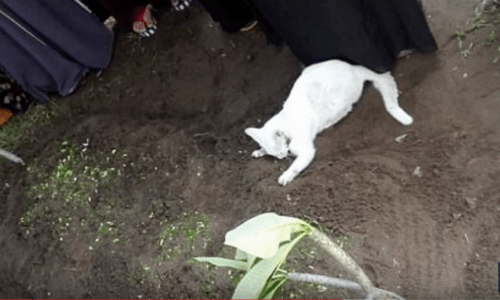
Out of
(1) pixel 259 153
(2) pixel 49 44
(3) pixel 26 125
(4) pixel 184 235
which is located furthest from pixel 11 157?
(1) pixel 259 153

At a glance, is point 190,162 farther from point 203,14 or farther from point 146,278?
point 203,14

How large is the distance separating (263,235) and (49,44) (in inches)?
95.0

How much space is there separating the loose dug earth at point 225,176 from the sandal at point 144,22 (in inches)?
2.4

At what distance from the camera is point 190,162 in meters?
2.02

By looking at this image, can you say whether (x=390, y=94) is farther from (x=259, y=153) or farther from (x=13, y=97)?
(x=13, y=97)

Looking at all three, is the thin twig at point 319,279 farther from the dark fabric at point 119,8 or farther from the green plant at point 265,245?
the dark fabric at point 119,8

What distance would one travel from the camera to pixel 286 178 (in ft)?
5.44

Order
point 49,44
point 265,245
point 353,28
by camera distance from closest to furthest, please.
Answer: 1. point 265,245
2. point 353,28
3. point 49,44

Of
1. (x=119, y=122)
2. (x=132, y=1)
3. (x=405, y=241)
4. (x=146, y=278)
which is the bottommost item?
(x=405, y=241)

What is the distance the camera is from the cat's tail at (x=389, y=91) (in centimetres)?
160

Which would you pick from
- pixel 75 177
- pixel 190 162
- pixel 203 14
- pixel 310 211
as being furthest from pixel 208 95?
pixel 310 211

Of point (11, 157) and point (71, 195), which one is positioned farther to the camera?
point (11, 157)

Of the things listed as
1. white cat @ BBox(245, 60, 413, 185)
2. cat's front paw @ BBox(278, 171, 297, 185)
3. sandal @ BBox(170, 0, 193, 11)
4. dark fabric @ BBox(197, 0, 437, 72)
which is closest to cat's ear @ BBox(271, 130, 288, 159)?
white cat @ BBox(245, 60, 413, 185)

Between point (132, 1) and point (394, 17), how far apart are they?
1712mm
